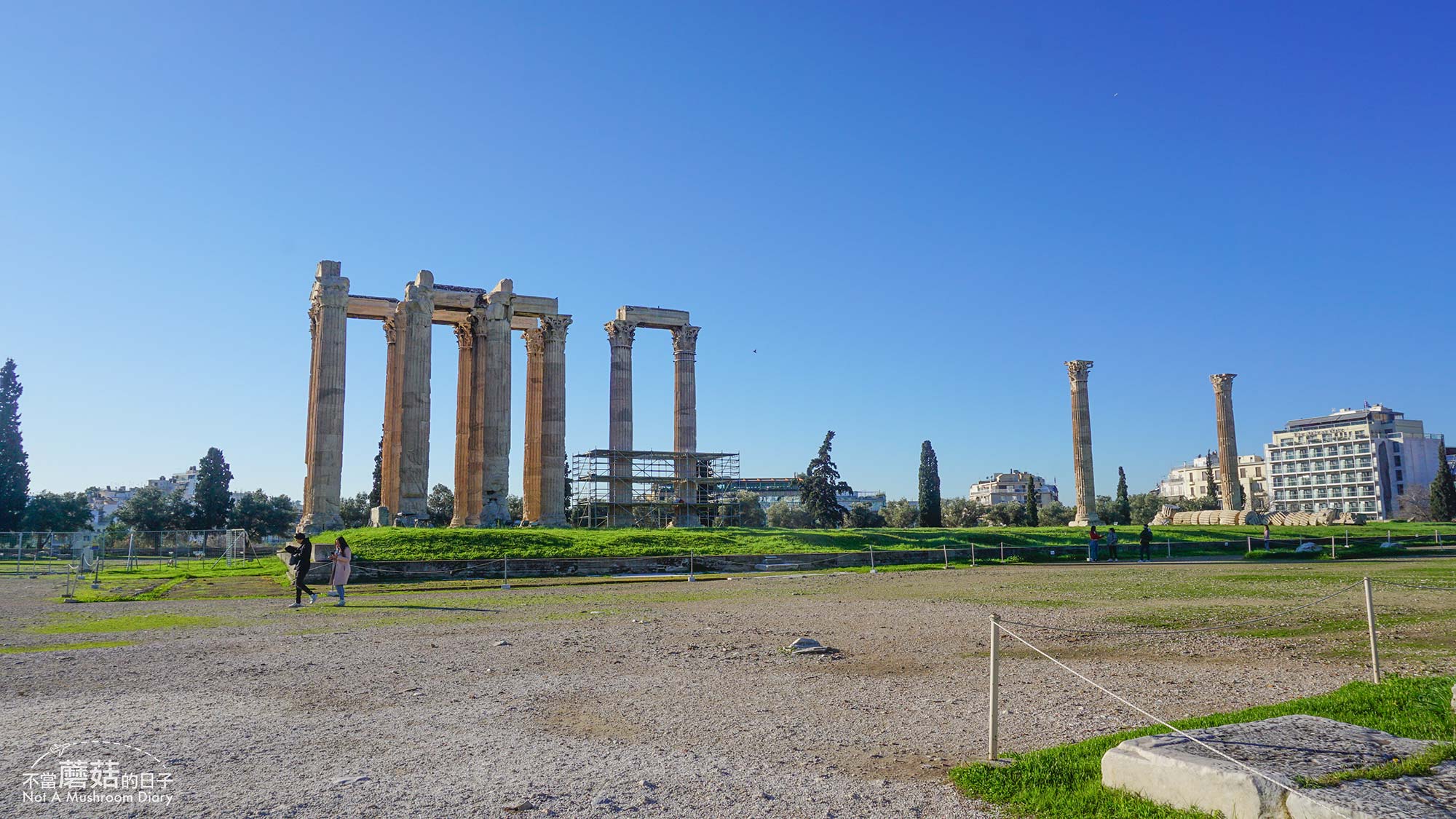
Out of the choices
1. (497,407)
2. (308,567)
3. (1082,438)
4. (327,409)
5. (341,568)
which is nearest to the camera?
(341,568)

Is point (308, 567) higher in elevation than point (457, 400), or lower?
lower

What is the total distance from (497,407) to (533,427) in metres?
5.59

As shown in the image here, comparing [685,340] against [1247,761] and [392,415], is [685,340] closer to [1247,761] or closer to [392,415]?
[392,415]

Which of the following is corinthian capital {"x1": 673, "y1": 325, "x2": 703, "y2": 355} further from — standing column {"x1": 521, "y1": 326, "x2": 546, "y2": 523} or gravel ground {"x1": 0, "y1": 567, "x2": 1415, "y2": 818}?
gravel ground {"x1": 0, "y1": 567, "x2": 1415, "y2": 818}

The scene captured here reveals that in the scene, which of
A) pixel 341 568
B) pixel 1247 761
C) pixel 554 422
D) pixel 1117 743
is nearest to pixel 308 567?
pixel 341 568

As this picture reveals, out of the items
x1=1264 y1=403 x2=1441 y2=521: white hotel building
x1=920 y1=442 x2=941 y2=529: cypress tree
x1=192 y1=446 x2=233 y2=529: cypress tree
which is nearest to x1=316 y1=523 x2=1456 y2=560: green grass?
x1=920 y1=442 x2=941 y2=529: cypress tree

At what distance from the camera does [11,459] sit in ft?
217

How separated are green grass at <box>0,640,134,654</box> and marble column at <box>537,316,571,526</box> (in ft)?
111

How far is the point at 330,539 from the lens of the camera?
35562 millimetres

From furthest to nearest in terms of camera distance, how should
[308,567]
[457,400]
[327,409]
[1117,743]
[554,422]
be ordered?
[457,400]
[554,422]
[327,409]
[308,567]
[1117,743]

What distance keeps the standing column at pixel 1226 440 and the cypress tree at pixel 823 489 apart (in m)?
30.0

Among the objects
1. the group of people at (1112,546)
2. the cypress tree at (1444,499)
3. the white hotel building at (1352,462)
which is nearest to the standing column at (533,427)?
the group of people at (1112,546)

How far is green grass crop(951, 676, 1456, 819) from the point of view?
5828 mm

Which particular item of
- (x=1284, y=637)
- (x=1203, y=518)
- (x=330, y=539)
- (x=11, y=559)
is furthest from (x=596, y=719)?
(x=1203, y=518)
